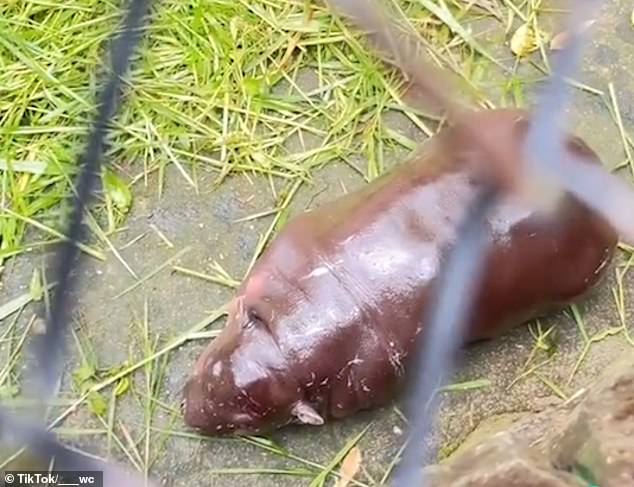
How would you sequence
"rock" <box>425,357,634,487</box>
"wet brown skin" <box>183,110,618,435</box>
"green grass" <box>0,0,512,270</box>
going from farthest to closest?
"green grass" <box>0,0,512,270</box>, "wet brown skin" <box>183,110,618,435</box>, "rock" <box>425,357,634,487</box>

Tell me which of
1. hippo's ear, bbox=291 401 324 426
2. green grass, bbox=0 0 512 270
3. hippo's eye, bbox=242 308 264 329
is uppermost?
green grass, bbox=0 0 512 270

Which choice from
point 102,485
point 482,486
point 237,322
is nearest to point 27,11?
point 237,322

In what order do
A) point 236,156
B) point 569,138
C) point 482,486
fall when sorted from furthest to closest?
1. point 236,156
2. point 569,138
3. point 482,486

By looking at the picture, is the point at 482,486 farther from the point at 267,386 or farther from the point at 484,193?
the point at 484,193

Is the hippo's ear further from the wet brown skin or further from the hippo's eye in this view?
the hippo's eye

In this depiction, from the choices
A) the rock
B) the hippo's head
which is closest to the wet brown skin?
the hippo's head

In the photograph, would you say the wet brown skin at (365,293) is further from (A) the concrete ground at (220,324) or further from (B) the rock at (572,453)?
A: (B) the rock at (572,453)

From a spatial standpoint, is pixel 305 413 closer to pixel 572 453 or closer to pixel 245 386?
pixel 245 386
